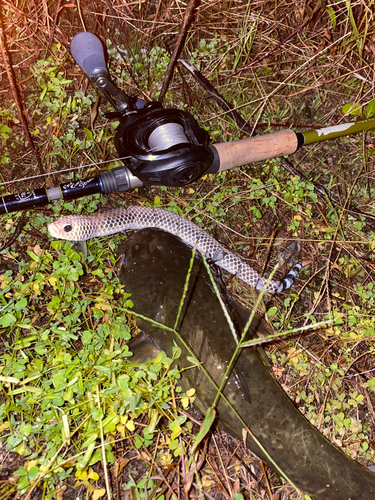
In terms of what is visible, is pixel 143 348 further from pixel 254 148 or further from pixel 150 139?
pixel 254 148

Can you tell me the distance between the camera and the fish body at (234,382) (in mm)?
2639

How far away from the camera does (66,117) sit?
3443 millimetres

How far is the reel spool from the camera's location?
2.59 m

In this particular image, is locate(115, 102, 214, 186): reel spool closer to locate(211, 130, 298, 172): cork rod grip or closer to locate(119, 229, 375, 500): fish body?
locate(211, 130, 298, 172): cork rod grip

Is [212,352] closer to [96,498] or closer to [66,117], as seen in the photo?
[96,498]

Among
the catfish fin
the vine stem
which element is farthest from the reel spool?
the catfish fin

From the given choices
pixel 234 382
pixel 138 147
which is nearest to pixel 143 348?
pixel 234 382

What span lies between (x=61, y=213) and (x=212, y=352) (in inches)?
70.2

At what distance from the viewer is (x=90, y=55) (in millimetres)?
2879

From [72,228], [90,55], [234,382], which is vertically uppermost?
[90,55]

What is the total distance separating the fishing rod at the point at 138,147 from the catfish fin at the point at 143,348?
125 centimetres

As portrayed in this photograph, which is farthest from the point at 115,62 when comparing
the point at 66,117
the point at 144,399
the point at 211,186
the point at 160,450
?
the point at 160,450

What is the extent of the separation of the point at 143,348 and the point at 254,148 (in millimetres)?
1971

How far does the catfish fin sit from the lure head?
3.13 ft
